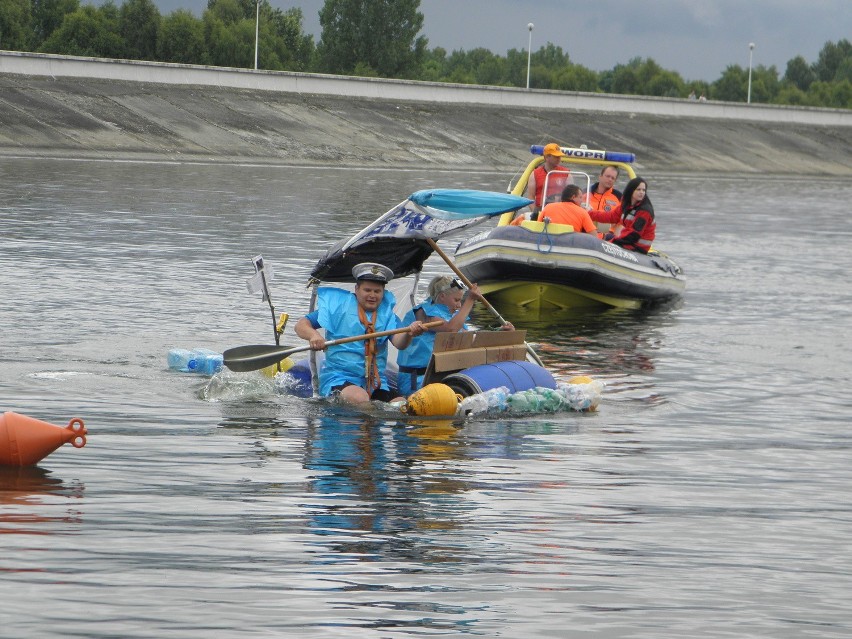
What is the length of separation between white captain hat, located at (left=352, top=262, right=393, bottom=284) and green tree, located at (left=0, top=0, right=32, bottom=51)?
6700cm

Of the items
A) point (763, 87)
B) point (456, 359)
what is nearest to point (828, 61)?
point (763, 87)

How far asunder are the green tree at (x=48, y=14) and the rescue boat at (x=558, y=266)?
6469 cm

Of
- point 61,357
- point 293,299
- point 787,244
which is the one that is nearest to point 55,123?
point 787,244

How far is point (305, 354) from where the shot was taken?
47.8ft

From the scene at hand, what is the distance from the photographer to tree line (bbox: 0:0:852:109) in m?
76.3

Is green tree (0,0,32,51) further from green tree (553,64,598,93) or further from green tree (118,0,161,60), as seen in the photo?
green tree (553,64,598,93)

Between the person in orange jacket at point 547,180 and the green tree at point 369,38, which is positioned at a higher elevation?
the green tree at point 369,38

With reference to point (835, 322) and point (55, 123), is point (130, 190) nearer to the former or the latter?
point (55, 123)

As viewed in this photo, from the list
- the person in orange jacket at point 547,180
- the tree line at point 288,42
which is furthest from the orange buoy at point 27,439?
the tree line at point 288,42

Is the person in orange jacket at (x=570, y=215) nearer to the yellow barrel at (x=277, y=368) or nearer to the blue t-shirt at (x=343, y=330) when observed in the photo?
the yellow barrel at (x=277, y=368)

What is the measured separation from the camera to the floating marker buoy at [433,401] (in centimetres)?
1191

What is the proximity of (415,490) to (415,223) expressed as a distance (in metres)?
3.75

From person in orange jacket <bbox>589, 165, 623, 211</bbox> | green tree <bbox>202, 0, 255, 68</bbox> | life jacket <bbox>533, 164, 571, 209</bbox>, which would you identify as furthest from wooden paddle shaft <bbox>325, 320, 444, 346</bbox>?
green tree <bbox>202, 0, 255, 68</bbox>

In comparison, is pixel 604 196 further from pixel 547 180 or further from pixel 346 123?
pixel 346 123
